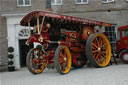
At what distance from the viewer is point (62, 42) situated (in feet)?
26.8

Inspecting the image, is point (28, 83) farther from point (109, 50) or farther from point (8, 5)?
point (8, 5)

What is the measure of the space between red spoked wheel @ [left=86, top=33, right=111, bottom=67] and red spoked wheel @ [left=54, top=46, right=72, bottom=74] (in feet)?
4.00

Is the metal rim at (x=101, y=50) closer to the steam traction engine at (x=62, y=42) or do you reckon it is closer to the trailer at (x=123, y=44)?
the steam traction engine at (x=62, y=42)

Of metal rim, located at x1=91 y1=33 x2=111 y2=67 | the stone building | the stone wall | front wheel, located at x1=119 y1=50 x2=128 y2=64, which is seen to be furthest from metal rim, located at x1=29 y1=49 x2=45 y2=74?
the stone wall

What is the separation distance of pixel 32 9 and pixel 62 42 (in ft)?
23.0

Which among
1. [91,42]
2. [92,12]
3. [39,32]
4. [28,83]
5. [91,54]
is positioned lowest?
[28,83]

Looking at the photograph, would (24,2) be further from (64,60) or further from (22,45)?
(64,60)

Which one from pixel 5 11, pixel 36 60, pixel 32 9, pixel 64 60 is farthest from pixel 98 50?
pixel 5 11

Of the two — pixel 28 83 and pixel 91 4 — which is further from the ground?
→ pixel 91 4

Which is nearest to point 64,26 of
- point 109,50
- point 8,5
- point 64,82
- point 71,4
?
point 109,50

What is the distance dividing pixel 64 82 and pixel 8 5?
10292 mm

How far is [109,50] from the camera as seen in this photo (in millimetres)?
9289

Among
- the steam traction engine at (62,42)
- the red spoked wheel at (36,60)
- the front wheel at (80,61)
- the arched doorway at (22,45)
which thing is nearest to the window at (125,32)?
the steam traction engine at (62,42)

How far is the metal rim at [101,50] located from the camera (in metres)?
8.83
